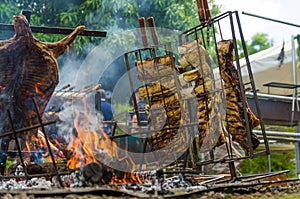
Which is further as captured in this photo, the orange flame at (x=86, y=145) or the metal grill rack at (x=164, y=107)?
the metal grill rack at (x=164, y=107)

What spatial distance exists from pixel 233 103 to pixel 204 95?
1.38 feet

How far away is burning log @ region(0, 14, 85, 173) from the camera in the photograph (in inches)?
296

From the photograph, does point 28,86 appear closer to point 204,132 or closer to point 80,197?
point 204,132

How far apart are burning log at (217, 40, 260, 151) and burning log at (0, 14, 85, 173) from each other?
7.91ft

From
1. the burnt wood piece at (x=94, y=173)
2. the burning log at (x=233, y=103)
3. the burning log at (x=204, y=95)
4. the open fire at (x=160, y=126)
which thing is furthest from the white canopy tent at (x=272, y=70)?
the burnt wood piece at (x=94, y=173)

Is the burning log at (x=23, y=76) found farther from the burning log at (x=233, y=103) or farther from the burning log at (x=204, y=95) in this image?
the burning log at (x=233, y=103)

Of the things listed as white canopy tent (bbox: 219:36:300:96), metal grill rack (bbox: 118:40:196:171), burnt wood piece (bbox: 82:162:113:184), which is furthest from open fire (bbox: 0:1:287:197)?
white canopy tent (bbox: 219:36:300:96)

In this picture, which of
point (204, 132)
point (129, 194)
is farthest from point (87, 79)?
point (129, 194)

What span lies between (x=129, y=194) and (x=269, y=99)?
825cm

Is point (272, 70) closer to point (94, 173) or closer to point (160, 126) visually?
point (160, 126)

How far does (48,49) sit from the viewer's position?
313 inches

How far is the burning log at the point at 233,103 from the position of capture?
23.1 feet

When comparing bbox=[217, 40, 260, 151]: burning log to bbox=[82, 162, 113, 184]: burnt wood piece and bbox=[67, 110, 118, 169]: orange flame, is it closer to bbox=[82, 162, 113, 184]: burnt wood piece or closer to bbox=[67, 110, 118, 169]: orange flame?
bbox=[67, 110, 118, 169]: orange flame

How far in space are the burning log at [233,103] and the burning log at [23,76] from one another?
2.41 meters
